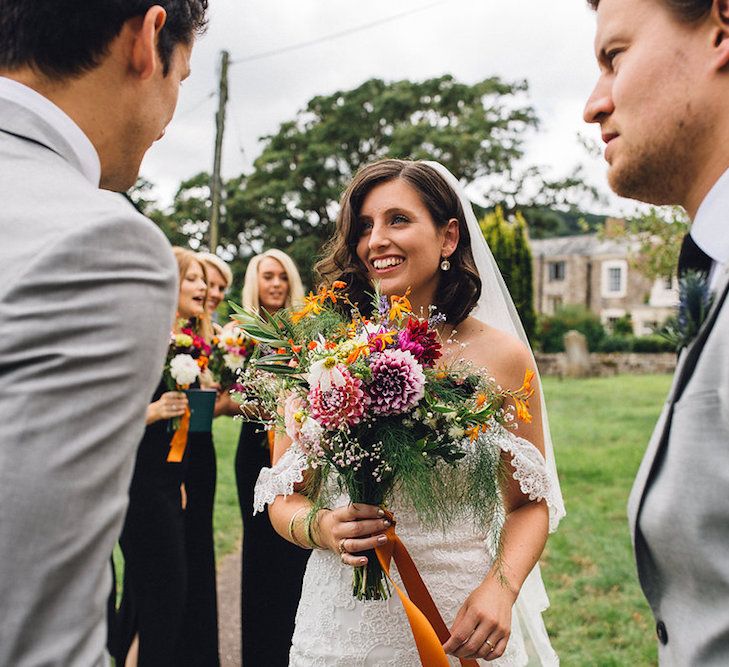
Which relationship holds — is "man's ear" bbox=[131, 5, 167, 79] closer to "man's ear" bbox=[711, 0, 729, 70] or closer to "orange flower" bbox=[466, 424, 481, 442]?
"man's ear" bbox=[711, 0, 729, 70]

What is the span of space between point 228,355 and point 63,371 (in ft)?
15.4

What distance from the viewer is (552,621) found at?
18.2 feet

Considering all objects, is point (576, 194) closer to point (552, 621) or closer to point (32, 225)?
point (552, 621)

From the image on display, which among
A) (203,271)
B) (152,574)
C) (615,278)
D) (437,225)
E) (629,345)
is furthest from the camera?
(615,278)

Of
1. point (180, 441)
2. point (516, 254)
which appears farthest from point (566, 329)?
point (180, 441)

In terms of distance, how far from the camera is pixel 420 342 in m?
2.26

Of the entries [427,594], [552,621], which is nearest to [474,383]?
[427,594]

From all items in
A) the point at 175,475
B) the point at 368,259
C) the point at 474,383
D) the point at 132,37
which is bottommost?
the point at 175,475

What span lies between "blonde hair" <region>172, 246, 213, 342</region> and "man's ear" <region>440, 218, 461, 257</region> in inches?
131

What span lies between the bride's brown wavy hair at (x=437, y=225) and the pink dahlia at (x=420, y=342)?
0.77m

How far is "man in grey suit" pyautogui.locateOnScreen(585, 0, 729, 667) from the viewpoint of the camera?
122 cm

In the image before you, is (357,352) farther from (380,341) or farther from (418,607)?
(418,607)

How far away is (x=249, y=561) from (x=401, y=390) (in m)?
3.63

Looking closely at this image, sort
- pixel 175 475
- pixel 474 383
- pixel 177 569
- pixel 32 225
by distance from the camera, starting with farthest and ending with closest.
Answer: pixel 175 475
pixel 177 569
pixel 474 383
pixel 32 225
